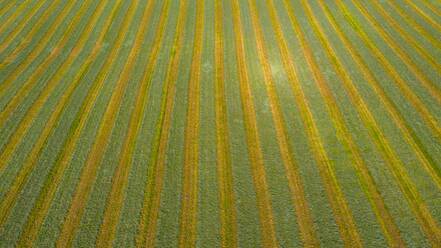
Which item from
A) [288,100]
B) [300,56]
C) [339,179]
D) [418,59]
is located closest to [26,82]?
[288,100]

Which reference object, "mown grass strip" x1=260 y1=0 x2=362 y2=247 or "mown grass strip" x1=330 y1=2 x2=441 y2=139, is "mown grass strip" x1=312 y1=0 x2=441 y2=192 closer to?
"mown grass strip" x1=330 y1=2 x2=441 y2=139

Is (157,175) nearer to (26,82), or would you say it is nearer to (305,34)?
(26,82)

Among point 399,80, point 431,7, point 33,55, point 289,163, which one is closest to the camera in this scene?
point 289,163

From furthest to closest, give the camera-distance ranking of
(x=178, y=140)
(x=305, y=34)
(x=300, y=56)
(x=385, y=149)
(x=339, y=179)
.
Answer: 1. (x=305, y=34)
2. (x=300, y=56)
3. (x=178, y=140)
4. (x=385, y=149)
5. (x=339, y=179)

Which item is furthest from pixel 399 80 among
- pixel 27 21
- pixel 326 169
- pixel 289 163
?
pixel 27 21

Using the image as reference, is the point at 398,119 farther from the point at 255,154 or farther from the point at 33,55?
the point at 33,55

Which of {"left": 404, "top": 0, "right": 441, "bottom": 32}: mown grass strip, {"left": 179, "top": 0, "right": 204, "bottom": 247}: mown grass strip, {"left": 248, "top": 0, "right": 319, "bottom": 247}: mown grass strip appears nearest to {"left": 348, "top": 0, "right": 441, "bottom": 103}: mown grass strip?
{"left": 404, "top": 0, "right": 441, "bottom": 32}: mown grass strip
